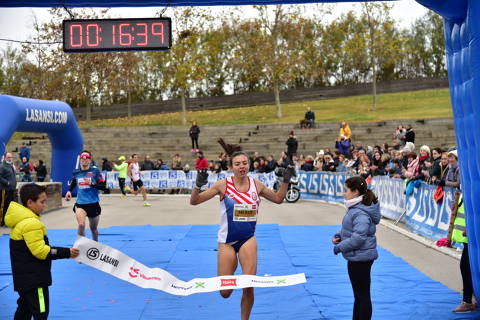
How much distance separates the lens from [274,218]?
60.7 ft

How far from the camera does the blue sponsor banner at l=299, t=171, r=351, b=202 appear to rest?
22936mm

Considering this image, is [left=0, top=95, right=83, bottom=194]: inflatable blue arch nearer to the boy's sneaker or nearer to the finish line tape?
the finish line tape

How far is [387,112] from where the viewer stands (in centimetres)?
5359

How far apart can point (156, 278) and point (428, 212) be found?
844 cm

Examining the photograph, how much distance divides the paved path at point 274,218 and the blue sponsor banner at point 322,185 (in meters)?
0.54

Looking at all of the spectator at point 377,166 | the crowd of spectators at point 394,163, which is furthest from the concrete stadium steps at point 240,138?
the spectator at point 377,166

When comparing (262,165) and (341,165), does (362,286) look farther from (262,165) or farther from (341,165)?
(262,165)

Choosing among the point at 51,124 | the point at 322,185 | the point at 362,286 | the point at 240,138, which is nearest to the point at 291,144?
the point at 322,185

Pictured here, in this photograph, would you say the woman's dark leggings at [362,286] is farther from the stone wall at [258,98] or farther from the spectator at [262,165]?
the stone wall at [258,98]

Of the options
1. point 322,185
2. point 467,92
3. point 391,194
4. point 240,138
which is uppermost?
point 467,92

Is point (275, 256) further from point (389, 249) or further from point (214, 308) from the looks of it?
point (214, 308)

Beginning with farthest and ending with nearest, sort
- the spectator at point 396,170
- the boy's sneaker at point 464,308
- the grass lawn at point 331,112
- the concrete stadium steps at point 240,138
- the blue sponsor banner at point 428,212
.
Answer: the grass lawn at point 331,112
the concrete stadium steps at point 240,138
the spectator at point 396,170
the blue sponsor banner at point 428,212
the boy's sneaker at point 464,308

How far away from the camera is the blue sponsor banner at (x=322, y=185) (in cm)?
2294

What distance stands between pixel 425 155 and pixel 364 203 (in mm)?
9380
